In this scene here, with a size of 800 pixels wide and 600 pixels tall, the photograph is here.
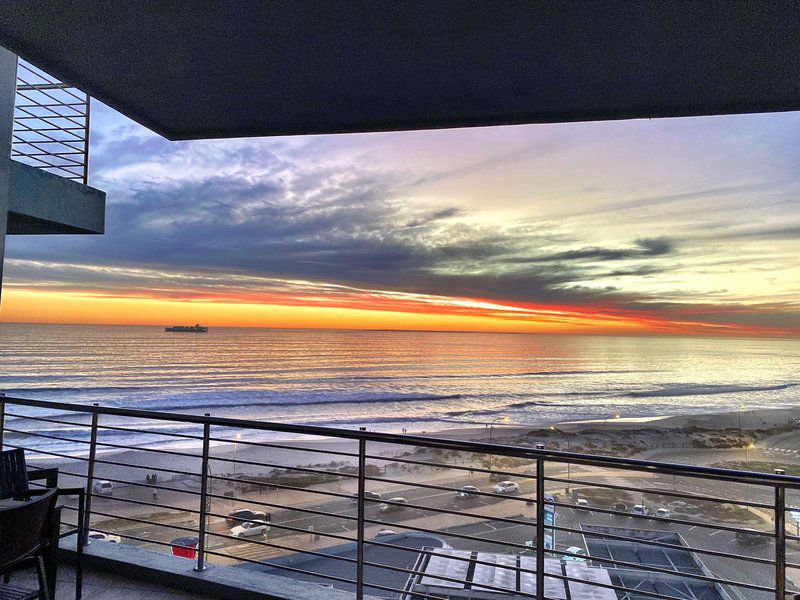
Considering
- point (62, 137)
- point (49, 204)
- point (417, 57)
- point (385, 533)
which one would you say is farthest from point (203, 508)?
point (385, 533)

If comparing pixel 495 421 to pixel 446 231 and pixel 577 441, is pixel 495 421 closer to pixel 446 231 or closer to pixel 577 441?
pixel 577 441

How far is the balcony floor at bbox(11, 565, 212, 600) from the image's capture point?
238 cm

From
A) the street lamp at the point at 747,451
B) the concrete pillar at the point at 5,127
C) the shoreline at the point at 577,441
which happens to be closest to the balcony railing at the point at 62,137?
the concrete pillar at the point at 5,127

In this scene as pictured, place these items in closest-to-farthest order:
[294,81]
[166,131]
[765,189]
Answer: [294,81]
[166,131]
[765,189]

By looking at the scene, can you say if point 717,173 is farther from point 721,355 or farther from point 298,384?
point 721,355

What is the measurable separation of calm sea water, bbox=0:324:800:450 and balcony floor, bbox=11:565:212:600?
17.4 metres

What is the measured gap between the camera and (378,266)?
27.2 meters

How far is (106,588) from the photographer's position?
A: 2.47m

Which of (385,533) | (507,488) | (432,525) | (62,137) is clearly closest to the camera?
(62,137)

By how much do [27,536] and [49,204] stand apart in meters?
2.90

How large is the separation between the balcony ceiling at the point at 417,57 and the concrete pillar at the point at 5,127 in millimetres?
1343

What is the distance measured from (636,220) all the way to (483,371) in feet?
57.0

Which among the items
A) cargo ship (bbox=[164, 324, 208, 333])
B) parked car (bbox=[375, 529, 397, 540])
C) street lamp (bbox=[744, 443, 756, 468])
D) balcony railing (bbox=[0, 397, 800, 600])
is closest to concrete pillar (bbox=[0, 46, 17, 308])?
balcony railing (bbox=[0, 397, 800, 600])

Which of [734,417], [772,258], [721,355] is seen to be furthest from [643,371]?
[772,258]
